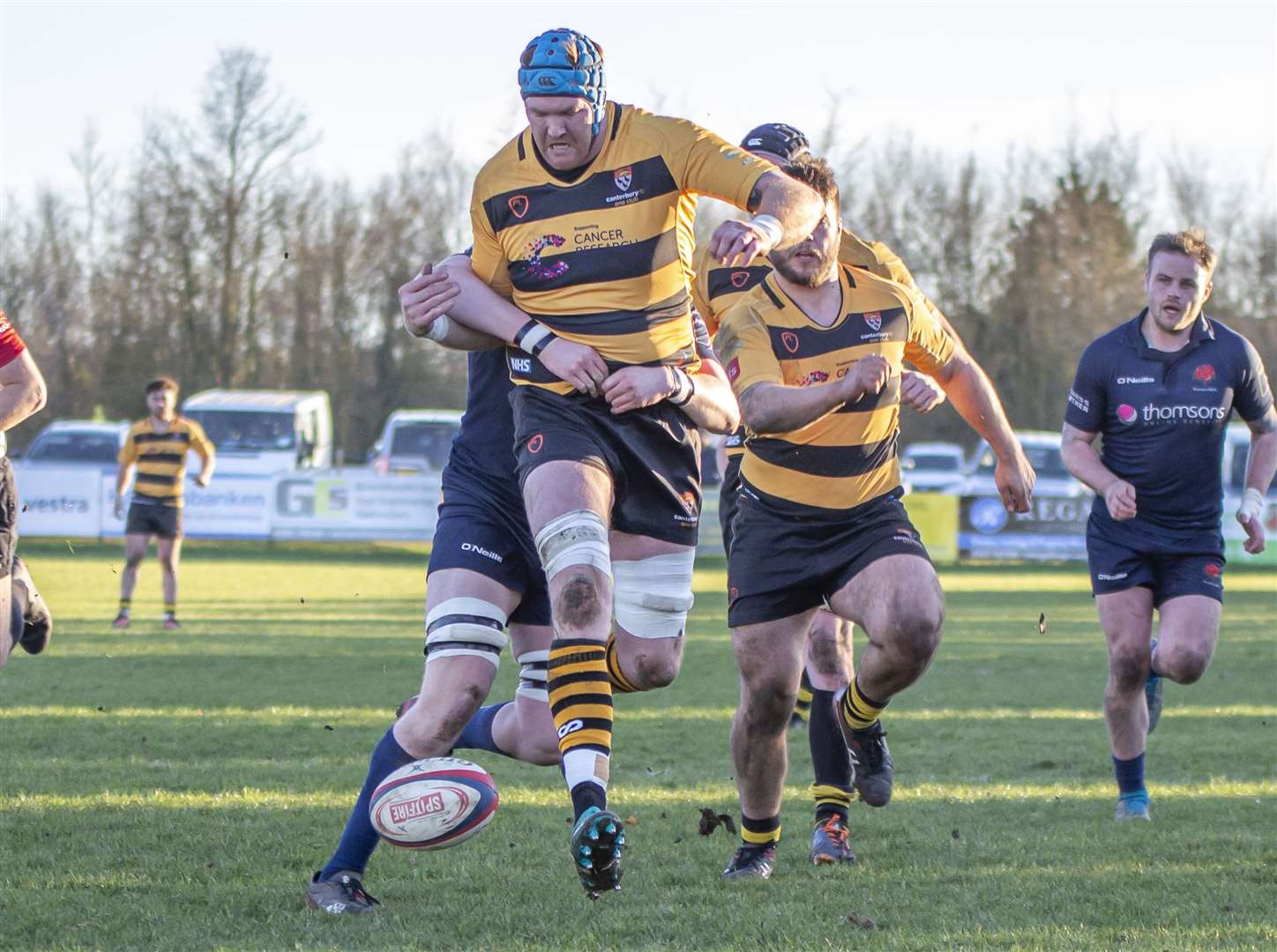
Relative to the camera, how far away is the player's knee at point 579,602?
476 cm

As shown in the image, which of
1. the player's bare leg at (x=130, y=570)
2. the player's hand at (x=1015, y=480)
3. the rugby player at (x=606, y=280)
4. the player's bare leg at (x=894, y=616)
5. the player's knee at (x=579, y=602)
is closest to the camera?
the player's knee at (x=579, y=602)

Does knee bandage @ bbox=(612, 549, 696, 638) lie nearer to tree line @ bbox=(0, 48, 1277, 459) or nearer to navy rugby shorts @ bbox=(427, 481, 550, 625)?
navy rugby shorts @ bbox=(427, 481, 550, 625)

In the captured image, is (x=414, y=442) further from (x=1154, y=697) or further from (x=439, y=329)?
(x=439, y=329)

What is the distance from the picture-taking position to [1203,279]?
732cm

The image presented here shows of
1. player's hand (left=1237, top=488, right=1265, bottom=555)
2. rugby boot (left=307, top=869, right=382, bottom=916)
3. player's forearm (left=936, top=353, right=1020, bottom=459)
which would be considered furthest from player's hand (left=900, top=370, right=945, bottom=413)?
rugby boot (left=307, top=869, right=382, bottom=916)

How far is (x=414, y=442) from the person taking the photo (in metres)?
32.1

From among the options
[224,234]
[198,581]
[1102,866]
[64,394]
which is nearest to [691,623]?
[198,581]

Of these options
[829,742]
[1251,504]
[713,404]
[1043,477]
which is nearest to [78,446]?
[1043,477]

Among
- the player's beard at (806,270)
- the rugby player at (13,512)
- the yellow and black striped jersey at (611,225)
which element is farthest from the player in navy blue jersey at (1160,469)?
the rugby player at (13,512)

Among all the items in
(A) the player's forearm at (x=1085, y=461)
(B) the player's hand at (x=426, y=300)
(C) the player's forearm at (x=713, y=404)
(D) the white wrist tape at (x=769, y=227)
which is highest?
(D) the white wrist tape at (x=769, y=227)

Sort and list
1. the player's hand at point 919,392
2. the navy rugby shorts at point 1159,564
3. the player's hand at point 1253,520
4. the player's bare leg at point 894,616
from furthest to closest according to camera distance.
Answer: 1. the player's hand at point 1253,520
2. the navy rugby shorts at point 1159,564
3. the player's hand at point 919,392
4. the player's bare leg at point 894,616

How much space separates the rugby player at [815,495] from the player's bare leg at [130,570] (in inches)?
445

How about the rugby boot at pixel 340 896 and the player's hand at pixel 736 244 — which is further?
the rugby boot at pixel 340 896

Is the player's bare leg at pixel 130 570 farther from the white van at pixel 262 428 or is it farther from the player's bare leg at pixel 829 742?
the white van at pixel 262 428
